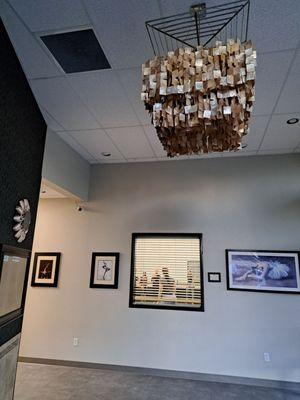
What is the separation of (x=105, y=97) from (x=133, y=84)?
0.43 m

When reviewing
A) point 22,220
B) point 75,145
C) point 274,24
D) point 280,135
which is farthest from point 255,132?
point 22,220

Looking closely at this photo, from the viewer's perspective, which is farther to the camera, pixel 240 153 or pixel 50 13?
pixel 240 153

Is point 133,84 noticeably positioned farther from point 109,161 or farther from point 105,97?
point 109,161

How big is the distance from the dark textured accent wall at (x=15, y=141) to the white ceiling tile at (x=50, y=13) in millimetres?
294

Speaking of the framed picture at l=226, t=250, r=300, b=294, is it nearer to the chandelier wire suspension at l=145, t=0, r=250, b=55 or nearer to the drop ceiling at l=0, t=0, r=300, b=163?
the drop ceiling at l=0, t=0, r=300, b=163

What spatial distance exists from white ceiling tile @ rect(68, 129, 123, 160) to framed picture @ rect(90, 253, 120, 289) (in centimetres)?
181

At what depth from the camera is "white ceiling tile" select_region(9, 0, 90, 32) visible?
2041 millimetres

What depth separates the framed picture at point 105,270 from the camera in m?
4.70

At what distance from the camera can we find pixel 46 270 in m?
5.03

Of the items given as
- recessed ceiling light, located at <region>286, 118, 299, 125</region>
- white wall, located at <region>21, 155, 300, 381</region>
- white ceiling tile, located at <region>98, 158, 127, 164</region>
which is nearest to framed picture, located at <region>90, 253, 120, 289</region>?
white wall, located at <region>21, 155, 300, 381</region>

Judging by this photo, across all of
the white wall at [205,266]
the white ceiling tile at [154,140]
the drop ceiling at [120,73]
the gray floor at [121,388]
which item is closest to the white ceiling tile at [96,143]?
the drop ceiling at [120,73]

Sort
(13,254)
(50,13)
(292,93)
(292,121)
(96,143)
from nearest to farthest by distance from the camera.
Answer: (50,13) → (13,254) → (292,93) → (292,121) → (96,143)

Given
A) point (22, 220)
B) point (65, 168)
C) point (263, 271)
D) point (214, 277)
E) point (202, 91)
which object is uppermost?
point (65, 168)

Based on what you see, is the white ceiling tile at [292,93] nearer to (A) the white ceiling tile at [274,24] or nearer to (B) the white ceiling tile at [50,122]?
(A) the white ceiling tile at [274,24]
